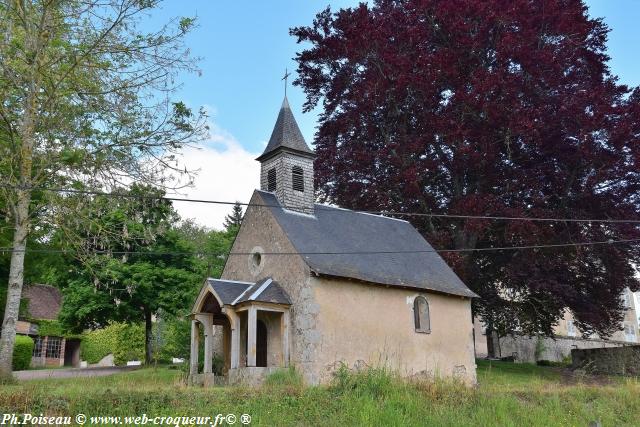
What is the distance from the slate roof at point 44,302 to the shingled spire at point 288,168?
25.5m

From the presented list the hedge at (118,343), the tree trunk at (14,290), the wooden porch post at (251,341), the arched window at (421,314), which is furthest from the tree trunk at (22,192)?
the hedge at (118,343)

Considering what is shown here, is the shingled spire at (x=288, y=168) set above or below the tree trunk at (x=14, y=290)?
above

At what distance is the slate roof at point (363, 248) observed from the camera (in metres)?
18.9

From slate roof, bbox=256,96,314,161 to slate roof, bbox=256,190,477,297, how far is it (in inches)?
74.1

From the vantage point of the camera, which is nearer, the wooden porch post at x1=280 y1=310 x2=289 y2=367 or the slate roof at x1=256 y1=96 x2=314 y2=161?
the wooden porch post at x1=280 y1=310 x2=289 y2=367

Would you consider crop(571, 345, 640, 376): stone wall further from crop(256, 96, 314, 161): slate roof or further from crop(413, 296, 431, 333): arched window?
crop(256, 96, 314, 161): slate roof

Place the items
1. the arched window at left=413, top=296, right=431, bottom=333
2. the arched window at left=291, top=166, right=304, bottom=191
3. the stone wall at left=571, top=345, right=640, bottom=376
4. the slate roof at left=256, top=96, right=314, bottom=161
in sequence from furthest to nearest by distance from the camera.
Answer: the stone wall at left=571, top=345, right=640, bottom=376
the slate roof at left=256, top=96, right=314, bottom=161
the arched window at left=291, top=166, right=304, bottom=191
the arched window at left=413, top=296, right=431, bottom=333

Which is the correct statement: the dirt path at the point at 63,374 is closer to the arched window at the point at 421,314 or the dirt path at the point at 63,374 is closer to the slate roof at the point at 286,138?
the slate roof at the point at 286,138

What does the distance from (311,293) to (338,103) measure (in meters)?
13.3

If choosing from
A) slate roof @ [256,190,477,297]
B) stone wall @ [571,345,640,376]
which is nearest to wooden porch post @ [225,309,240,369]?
slate roof @ [256,190,477,297]

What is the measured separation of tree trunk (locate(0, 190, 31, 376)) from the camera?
13.5m

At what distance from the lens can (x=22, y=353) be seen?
106 feet

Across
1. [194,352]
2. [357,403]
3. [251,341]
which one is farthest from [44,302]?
[357,403]

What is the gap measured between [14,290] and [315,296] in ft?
26.7
